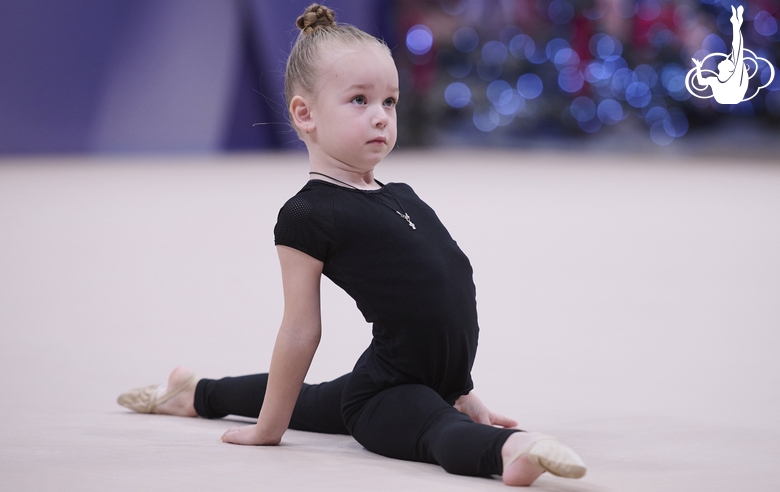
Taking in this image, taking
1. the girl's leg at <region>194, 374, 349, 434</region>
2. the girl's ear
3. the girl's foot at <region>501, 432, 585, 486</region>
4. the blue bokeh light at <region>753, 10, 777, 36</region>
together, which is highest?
the blue bokeh light at <region>753, 10, 777, 36</region>

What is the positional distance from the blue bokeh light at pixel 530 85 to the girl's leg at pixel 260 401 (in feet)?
30.0

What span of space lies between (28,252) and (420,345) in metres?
2.53

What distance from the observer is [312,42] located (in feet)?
4.65

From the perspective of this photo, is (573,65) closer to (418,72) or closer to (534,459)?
(418,72)

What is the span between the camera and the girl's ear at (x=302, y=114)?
141 centimetres

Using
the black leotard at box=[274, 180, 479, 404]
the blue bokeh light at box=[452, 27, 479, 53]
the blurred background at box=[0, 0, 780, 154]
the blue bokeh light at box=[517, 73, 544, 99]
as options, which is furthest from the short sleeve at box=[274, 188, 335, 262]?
the blue bokeh light at box=[452, 27, 479, 53]

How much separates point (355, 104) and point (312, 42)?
0.12 metres

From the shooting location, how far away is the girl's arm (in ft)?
4.34

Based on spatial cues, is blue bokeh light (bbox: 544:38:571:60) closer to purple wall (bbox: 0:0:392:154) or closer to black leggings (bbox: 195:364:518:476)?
purple wall (bbox: 0:0:392:154)

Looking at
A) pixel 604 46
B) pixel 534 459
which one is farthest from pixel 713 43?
pixel 534 459

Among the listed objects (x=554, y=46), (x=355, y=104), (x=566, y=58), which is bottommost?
(x=355, y=104)

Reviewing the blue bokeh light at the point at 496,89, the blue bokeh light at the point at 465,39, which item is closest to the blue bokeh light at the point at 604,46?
the blue bokeh light at the point at 496,89

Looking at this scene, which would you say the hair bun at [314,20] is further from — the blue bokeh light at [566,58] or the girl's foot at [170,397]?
the blue bokeh light at [566,58]

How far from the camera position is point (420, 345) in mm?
1339
